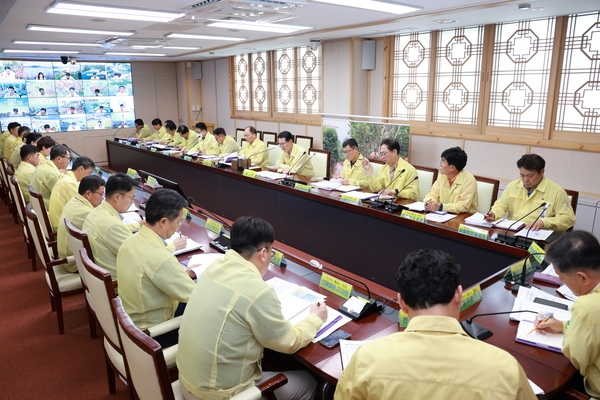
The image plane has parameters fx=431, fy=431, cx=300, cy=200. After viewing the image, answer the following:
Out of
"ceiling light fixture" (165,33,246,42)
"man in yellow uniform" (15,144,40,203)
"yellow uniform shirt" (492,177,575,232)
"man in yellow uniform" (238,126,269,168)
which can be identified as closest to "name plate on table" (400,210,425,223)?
"yellow uniform shirt" (492,177,575,232)

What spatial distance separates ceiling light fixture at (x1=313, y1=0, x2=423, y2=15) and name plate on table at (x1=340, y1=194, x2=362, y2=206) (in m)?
1.70

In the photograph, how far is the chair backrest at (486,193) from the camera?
3.59 metres

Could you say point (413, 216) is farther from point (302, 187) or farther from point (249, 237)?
point (249, 237)

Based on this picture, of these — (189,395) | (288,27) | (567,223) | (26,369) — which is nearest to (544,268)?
(567,223)

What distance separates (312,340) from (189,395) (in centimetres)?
49

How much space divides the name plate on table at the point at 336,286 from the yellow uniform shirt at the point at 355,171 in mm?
2398

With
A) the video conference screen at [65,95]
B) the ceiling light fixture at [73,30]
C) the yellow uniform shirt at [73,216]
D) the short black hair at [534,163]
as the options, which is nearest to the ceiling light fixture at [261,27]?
the ceiling light fixture at [73,30]

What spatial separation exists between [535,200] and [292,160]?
300 centimetres

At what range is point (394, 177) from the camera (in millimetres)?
4152

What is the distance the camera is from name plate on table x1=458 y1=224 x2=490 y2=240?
8.66 ft

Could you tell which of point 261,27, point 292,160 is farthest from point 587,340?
point 261,27

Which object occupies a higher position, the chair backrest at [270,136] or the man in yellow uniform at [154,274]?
the chair backrest at [270,136]

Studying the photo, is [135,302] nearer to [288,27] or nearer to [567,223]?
[567,223]

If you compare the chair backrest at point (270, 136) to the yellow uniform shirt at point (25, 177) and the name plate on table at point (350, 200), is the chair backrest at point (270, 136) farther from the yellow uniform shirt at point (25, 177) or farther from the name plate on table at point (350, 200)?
the name plate on table at point (350, 200)
